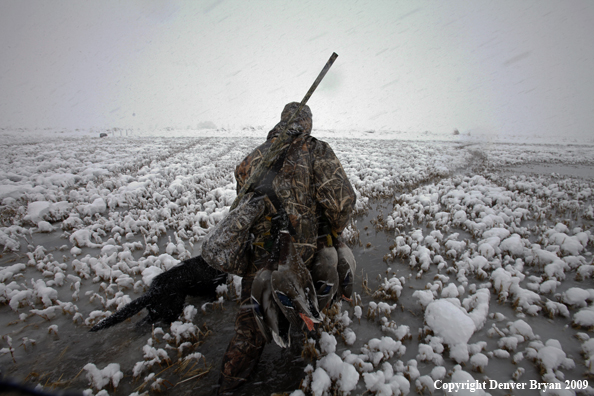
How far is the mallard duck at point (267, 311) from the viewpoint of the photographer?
231 cm

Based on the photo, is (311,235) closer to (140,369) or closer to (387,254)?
Result: (140,369)

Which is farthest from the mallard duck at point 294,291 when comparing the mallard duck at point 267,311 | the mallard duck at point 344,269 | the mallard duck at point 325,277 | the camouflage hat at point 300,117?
the camouflage hat at point 300,117

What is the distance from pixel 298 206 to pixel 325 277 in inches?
30.0

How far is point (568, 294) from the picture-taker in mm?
3049

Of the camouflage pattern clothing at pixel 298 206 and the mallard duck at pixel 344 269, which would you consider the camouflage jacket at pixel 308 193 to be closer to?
the camouflage pattern clothing at pixel 298 206

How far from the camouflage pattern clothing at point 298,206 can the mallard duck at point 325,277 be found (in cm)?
10

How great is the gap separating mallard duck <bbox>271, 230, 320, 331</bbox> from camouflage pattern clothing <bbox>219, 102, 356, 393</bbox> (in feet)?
0.73

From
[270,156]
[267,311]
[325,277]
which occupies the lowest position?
[267,311]

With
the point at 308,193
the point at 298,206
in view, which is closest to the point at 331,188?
the point at 308,193

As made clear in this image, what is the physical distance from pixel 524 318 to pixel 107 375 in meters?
4.42

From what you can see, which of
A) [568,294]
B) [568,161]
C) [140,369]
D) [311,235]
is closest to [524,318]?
[568,294]

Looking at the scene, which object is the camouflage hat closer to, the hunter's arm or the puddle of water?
the hunter's arm

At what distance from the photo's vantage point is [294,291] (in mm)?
2141

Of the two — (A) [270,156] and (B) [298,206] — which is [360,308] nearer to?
(B) [298,206]
